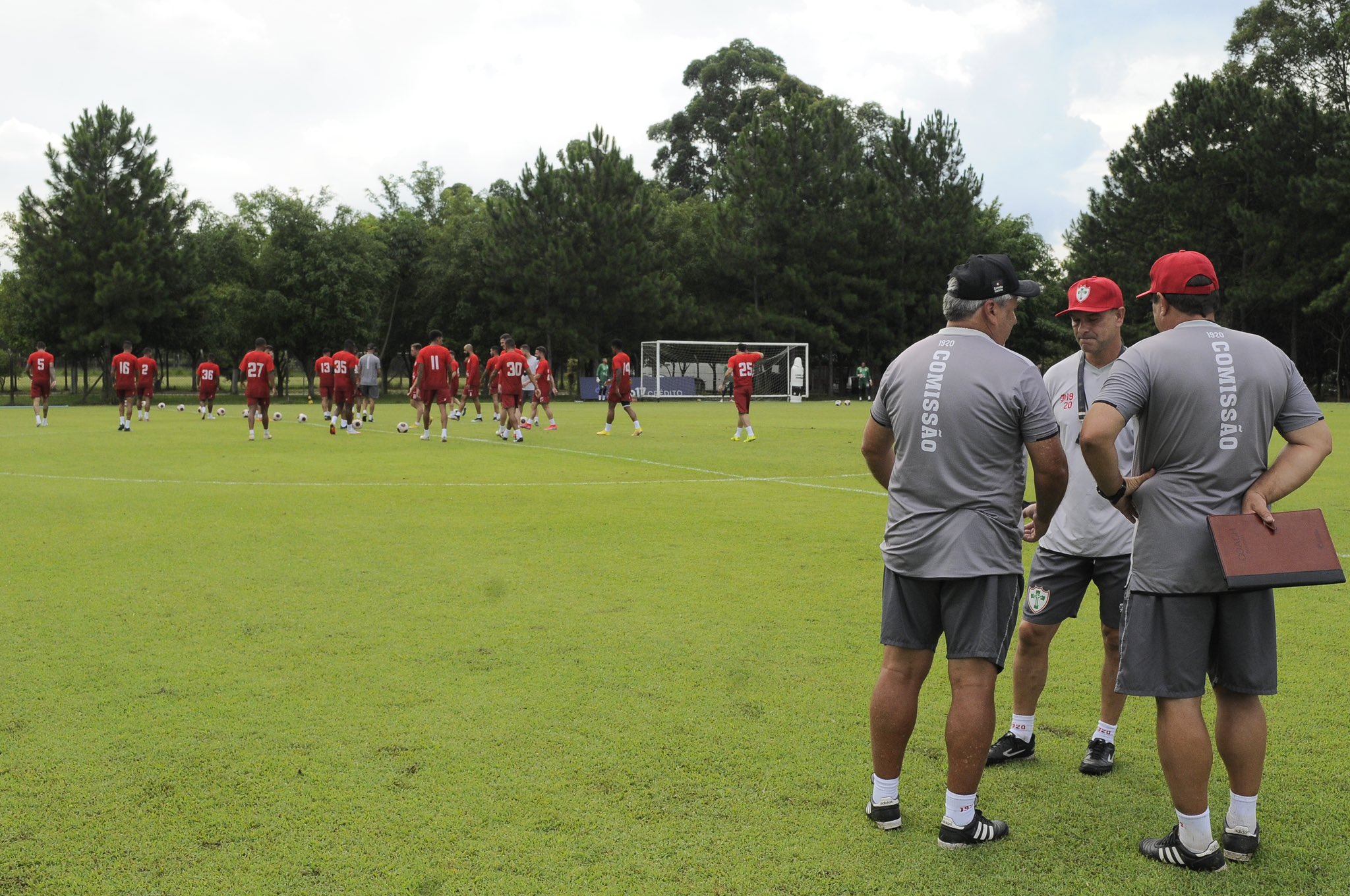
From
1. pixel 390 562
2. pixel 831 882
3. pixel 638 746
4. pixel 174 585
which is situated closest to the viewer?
pixel 831 882

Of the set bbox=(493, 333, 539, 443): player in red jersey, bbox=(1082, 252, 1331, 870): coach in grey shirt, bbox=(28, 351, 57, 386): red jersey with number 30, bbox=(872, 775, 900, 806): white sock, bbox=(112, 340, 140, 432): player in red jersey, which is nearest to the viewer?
bbox=(1082, 252, 1331, 870): coach in grey shirt

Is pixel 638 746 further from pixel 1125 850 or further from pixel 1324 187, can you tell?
pixel 1324 187

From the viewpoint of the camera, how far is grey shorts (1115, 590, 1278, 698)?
12.1 ft

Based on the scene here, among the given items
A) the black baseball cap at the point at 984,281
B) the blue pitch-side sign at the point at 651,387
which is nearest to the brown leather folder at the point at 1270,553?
the black baseball cap at the point at 984,281

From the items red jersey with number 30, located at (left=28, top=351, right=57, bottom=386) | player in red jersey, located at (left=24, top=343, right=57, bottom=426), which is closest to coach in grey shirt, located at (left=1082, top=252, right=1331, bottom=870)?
player in red jersey, located at (left=24, top=343, right=57, bottom=426)

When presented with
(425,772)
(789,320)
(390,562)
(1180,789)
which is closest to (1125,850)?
→ (1180,789)

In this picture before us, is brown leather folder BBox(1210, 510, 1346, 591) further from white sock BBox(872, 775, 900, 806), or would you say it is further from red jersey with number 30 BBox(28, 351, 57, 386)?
red jersey with number 30 BBox(28, 351, 57, 386)

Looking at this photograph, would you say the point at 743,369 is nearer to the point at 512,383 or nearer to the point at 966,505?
the point at 512,383

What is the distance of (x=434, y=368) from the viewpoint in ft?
73.9

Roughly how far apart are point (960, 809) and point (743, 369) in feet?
66.4

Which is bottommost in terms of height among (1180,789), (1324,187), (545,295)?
(1180,789)

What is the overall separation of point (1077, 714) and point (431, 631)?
3.55 metres

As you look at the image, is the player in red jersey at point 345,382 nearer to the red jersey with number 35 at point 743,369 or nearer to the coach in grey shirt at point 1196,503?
the red jersey with number 35 at point 743,369

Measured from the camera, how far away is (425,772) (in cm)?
449
